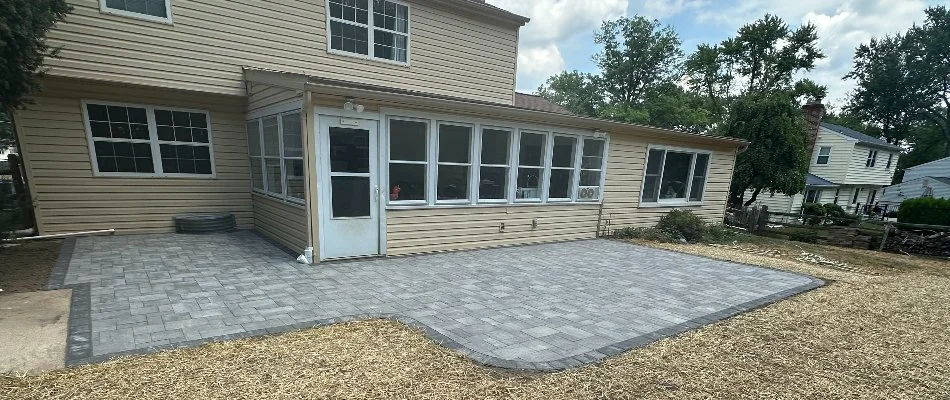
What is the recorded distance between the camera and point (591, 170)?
8.74 meters

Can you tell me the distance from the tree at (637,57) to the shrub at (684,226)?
72.5 ft

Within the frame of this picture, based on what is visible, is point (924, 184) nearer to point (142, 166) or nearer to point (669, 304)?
point (669, 304)

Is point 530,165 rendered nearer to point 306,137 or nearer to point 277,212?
point 306,137

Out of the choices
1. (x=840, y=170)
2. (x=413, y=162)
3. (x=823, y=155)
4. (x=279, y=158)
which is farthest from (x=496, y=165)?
(x=823, y=155)

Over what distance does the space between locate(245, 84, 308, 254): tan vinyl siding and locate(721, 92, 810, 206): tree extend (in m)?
15.1

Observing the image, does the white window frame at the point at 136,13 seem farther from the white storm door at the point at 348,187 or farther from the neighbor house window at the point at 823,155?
the neighbor house window at the point at 823,155

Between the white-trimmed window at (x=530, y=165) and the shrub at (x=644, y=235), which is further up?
the white-trimmed window at (x=530, y=165)

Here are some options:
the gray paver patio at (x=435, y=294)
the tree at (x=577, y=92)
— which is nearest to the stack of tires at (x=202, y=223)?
the gray paver patio at (x=435, y=294)

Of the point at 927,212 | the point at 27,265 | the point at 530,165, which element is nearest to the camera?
the point at 27,265

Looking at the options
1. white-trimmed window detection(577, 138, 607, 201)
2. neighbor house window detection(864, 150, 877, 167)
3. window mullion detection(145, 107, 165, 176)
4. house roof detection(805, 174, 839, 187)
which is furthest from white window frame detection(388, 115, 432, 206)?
neighbor house window detection(864, 150, 877, 167)

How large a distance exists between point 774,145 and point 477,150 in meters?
12.6

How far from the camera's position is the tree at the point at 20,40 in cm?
404

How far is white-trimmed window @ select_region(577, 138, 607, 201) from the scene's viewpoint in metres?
8.59

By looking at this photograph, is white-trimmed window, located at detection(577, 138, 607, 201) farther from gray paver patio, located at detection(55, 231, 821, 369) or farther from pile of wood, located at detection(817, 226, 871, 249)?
pile of wood, located at detection(817, 226, 871, 249)
